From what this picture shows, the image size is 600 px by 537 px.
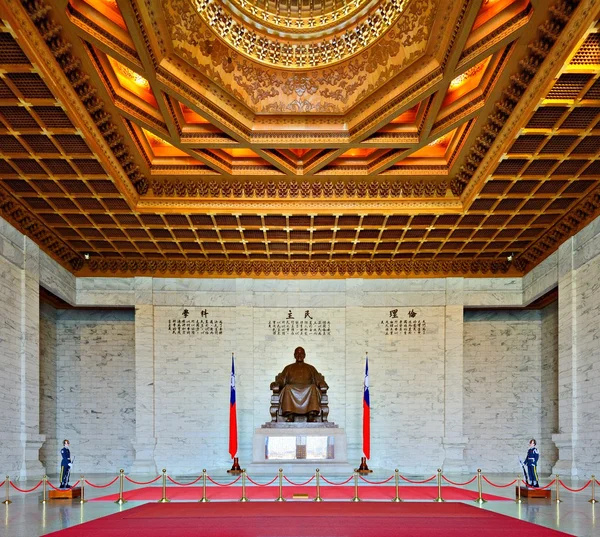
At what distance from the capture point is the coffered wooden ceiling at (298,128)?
9.44m

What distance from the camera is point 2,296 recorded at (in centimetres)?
1343

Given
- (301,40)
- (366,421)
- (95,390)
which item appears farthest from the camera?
(95,390)

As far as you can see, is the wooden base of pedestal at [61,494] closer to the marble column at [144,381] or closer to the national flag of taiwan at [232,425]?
the national flag of taiwan at [232,425]

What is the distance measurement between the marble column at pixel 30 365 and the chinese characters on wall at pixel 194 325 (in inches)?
150

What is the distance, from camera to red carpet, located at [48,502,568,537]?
26.2ft

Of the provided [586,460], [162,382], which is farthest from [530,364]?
[162,382]

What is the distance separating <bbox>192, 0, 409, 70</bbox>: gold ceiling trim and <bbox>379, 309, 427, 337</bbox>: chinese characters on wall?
319 inches

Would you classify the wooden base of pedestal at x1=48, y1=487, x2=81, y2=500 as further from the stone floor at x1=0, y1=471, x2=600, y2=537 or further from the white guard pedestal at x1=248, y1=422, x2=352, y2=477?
the white guard pedestal at x1=248, y1=422, x2=352, y2=477

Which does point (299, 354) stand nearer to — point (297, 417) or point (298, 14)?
point (297, 417)

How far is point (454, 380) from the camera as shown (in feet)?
58.4

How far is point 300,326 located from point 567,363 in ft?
21.7

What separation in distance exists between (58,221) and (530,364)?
12128 millimetres

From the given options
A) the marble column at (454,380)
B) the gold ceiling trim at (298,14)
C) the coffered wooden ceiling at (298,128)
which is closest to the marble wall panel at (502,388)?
the marble column at (454,380)

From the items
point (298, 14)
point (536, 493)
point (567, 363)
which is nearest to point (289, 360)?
point (567, 363)
